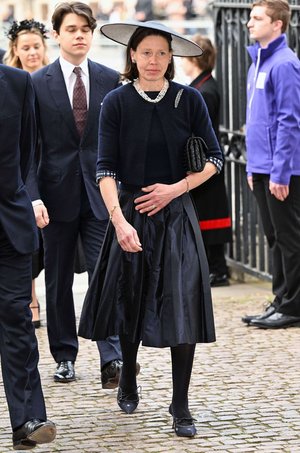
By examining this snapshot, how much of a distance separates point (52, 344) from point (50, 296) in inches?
10.5

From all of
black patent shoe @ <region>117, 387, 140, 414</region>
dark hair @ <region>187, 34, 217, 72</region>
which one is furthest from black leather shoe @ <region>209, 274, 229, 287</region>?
black patent shoe @ <region>117, 387, 140, 414</region>

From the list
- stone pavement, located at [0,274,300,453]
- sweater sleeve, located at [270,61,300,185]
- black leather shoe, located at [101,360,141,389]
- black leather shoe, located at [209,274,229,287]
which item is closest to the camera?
stone pavement, located at [0,274,300,453]

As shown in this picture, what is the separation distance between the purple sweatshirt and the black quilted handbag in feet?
7.65

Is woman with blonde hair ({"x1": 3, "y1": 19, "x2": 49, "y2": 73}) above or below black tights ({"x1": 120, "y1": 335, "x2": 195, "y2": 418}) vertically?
above

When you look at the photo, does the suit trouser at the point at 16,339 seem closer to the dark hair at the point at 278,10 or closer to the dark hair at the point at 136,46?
the dark hair at the point at 136,46

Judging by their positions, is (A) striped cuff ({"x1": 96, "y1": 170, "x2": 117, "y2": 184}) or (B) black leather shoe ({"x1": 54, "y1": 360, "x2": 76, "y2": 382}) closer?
(A) striped cuff ({"x1": 96, "y1": 170, "x2": 117, "y2": 184})

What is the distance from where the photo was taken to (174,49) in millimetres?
6418

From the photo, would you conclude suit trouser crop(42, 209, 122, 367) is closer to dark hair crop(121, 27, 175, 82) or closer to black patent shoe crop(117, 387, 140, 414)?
black patent shoe crop(117, 387, 140, 414)

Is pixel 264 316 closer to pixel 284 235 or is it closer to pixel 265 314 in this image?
pixel 265 314

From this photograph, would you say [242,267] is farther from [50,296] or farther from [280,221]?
[50,296]

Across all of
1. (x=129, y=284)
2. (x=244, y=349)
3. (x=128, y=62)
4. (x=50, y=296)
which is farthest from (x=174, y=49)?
(x=244, y=349)

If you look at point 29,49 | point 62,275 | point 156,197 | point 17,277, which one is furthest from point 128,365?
point 29,49

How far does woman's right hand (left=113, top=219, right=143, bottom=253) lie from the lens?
6.17 m

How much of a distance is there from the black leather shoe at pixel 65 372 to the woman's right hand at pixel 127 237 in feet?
4.84
